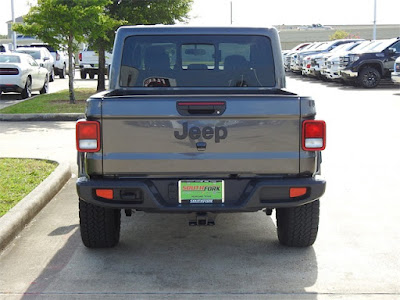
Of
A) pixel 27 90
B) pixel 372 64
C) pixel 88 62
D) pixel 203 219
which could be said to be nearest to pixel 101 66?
pixel 27 90

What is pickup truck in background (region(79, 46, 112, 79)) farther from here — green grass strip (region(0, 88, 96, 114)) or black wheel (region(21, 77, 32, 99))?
green grass strip (region(0, 88, 96, 114))

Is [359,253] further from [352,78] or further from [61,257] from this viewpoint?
[352,78]

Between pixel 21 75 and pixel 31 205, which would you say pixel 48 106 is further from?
pixel 31 205

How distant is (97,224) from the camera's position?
611 cm

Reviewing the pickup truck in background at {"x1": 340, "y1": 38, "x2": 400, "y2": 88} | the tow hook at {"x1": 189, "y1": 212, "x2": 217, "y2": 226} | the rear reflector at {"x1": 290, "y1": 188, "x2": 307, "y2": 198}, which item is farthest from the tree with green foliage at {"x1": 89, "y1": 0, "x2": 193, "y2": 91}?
the rear reflector at {"x1": 290, "y1": 188, "x2": 307, "y2": 198}

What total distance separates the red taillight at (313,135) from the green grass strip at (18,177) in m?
3.14

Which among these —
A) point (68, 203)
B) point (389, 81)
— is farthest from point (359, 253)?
point (389, 81)

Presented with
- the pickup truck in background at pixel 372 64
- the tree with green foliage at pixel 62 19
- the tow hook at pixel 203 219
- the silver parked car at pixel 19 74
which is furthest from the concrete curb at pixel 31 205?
the pickup truck in background at pixel 372 64

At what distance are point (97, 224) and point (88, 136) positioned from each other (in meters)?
0.93

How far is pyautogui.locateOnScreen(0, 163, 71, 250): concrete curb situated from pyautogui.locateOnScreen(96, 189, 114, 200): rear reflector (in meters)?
1.20

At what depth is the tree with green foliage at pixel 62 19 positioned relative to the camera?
1905cm

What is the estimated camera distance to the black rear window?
22.4 feet

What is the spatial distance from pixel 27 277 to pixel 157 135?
1.43 meters

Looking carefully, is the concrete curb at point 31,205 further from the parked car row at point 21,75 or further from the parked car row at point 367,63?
the parked car row at point 367,63
